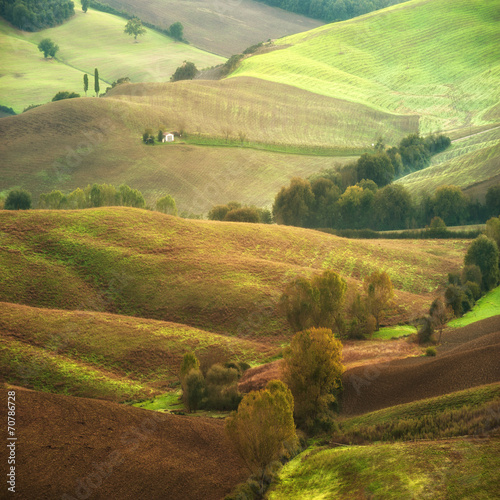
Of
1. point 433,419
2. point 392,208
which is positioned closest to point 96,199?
point 392,208

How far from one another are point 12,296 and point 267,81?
492 feet

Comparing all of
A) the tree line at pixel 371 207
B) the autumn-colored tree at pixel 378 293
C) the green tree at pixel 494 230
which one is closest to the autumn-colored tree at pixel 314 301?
the autumn-colored tree at pixel 378 293

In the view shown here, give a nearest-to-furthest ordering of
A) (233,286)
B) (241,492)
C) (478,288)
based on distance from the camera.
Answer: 1. (241,492)
2. (233,286)
3. (478,288)

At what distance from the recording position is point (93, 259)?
70125 mm

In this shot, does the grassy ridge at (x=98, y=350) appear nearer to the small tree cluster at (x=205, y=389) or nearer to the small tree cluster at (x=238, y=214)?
the small tree cluster at (x=205, y=389)

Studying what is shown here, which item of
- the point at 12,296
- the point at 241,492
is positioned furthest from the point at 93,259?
the point at 241,492

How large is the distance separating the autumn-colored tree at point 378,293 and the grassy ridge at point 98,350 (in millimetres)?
15255

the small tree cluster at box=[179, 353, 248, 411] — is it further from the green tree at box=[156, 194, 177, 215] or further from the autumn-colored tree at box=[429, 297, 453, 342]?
the green tree at box=[156, 194, 177, 215]

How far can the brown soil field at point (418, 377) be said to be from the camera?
4194 cm

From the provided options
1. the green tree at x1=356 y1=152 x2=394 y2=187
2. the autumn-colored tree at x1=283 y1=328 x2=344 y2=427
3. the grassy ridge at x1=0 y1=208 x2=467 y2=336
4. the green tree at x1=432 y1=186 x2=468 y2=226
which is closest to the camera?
the autumn-colored tree at x1=283 y1=328 x2=344 y2=427

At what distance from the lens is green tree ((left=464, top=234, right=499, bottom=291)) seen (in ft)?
266

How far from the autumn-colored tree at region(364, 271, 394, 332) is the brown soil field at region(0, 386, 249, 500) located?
31.8 meters

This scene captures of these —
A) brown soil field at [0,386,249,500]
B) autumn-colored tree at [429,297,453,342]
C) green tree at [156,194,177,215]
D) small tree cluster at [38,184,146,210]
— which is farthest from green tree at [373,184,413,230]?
brown soil field at [0,386,249,500]

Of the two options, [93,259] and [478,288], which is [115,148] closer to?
[93,259]
